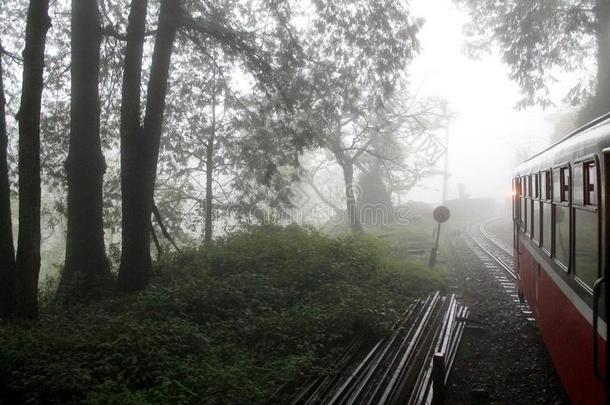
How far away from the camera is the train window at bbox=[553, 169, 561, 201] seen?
597cm

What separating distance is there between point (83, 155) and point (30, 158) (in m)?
3.33

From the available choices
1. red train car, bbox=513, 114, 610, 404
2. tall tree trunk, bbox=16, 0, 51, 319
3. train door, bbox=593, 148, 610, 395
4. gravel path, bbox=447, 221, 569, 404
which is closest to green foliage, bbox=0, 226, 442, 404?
tall tree trunk, bbox=16, 0, 51, 319

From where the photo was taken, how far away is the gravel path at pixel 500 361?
6.82 meters

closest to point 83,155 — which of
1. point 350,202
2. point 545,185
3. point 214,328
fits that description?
point 214,328

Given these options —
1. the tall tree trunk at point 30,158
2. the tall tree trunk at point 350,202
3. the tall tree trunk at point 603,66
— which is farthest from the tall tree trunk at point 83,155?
the tall tree trunk at point 603,66

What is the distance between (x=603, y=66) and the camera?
68.3 ft

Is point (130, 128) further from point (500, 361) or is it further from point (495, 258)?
point (495, 258)

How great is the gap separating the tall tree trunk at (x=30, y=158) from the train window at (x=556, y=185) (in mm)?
7806

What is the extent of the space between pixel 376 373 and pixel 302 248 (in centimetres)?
604

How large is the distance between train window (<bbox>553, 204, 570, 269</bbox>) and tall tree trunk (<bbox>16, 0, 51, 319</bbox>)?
25.7 ft

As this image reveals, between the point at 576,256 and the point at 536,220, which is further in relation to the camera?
the point at 536,220

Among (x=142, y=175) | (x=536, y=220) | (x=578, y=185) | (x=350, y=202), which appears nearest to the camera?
(x=578, y=185)

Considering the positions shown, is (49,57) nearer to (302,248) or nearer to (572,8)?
(302,248)

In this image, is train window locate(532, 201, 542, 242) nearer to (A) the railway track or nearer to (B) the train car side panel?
(B) the train car side panel
